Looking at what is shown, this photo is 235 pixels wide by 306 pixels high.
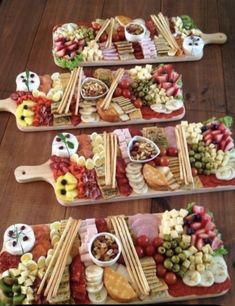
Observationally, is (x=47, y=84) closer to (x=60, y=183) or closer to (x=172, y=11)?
(x=60, y=183)

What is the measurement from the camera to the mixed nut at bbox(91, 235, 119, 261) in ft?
5.64

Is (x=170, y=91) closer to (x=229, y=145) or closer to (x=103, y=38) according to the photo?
(x=229, y=145)

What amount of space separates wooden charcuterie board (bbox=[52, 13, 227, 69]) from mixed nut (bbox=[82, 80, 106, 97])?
0.70 feet

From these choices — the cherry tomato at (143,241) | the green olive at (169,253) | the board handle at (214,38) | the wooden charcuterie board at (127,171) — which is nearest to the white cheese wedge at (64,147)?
the wooden charcuterie board at (127,171)

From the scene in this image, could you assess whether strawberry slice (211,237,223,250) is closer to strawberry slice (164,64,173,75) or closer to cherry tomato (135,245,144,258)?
cherry tomato (135,245,144,258)

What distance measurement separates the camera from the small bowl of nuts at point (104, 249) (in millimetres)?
1706

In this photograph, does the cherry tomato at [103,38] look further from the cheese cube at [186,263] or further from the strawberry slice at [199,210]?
the cheese cube at [186,263]

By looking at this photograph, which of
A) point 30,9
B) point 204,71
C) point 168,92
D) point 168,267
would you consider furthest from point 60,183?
point 30,9

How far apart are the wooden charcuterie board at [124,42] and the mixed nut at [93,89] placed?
0.70 feet

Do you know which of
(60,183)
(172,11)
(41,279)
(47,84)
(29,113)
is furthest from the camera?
(172,11)

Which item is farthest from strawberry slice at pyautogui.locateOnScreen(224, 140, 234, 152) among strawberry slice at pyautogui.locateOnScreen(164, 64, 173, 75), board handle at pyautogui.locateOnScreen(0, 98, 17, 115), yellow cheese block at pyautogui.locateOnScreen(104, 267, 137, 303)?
board handle at pyautogui.locateOnScreen(0, 98, 17, 115)

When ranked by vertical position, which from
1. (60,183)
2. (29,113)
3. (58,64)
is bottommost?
(60,183)

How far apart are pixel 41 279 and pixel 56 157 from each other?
1.84 ft

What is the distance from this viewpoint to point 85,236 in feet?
5.92
